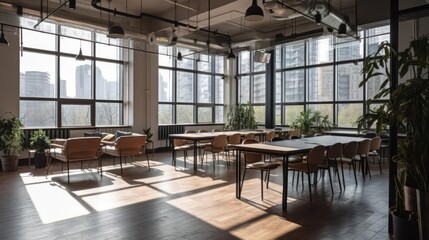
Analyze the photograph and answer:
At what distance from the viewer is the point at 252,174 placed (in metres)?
6.31

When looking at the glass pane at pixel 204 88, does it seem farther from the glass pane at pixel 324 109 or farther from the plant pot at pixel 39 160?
the plant pot at pixel 39 160

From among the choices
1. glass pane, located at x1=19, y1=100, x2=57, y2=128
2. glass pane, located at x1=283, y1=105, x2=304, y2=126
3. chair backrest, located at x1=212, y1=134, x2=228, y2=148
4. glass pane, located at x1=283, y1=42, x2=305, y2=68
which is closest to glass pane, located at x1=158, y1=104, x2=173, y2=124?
glass pane, located at x1=19, y1=100, x2=57, y2=128

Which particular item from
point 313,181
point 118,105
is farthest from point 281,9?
point 118,105

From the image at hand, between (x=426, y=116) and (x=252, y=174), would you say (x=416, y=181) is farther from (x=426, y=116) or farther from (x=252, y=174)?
(x=252, y=174)

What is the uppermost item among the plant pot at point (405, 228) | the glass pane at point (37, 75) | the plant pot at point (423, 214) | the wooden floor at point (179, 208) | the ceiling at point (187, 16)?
the ceiling at point (187, 16)

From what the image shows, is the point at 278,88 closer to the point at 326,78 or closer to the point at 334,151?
the point at 326,78

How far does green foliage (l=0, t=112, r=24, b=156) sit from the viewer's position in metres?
6.48

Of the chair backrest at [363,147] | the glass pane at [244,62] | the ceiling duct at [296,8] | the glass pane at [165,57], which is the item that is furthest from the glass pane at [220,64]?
the chair backrest at [363,147]

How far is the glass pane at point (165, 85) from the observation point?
10.3 meters

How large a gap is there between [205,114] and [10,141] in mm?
6679

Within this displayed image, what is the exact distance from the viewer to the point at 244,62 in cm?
1225

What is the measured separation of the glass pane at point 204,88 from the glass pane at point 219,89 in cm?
32

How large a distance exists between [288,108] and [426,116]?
8432 millimetres

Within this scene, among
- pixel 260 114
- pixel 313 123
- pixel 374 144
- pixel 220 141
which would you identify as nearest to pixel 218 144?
pixel 220 141
